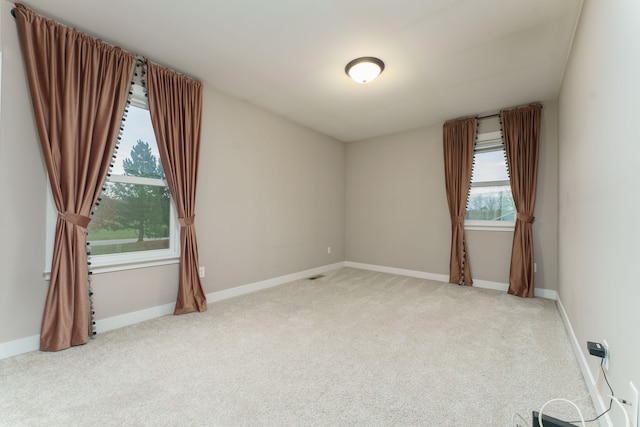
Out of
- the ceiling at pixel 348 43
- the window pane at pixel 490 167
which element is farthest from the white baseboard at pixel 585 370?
the ceiling at pixel 348 43

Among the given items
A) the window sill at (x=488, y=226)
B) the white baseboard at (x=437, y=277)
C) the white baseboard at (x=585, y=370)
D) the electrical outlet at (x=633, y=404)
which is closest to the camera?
the electrical outlet at (x=633, y=404)

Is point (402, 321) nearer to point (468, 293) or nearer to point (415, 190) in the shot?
point (468, 293)

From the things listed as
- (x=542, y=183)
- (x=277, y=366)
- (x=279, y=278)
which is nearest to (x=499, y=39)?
(x=542, y=183)

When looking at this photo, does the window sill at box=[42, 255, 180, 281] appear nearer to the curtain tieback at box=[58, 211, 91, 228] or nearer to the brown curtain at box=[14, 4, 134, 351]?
the brown curtain at box=[14, 4, 134, 351]

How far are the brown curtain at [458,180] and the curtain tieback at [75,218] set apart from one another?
4.32 metres

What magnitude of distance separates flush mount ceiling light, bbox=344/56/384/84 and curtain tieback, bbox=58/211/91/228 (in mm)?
2692

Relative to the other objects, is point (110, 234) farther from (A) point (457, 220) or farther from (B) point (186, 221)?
(A) point (457, 220)

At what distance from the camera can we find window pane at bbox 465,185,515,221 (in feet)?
12.6

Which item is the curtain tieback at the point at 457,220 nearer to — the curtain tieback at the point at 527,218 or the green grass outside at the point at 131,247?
the curtain tieback at the point at 527,218

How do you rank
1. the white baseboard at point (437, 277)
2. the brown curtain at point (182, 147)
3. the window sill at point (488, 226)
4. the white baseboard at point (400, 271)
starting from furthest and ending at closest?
the white baseboard at point (400, 271) → the window sill at point (488, 226) → the white baseboard at point (437, 277) → the brown curtain at point (182, 147)

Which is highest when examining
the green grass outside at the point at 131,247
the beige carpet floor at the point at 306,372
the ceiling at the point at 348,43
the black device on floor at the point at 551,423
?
the ceiling at the point at 348,43

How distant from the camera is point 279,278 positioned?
4098mm

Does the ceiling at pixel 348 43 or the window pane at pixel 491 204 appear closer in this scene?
the ceiling at pixel 348 43

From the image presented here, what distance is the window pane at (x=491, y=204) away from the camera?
3.85m
